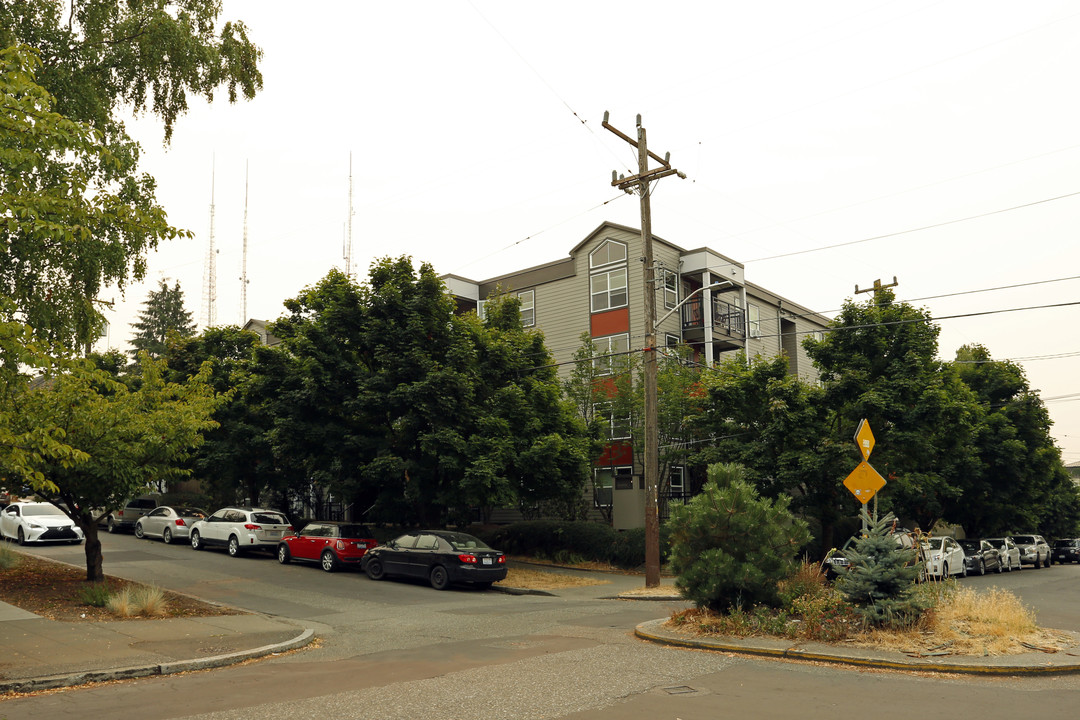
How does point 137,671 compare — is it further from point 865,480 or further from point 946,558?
point 946,558

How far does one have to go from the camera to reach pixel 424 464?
24.8 metres

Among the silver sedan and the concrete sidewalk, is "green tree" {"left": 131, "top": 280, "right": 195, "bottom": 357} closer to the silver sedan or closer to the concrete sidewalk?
the silver sedan

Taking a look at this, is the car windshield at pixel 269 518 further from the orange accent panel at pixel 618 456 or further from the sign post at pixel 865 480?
the sign post at pixel 865 480

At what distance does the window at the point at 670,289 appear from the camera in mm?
34594

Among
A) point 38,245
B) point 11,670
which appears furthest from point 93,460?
point 11,670

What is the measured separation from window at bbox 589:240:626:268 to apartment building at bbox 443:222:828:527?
42mm

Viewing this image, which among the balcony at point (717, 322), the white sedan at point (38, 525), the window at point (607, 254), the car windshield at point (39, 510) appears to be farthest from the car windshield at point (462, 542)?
the car windshield at point (39, 510)

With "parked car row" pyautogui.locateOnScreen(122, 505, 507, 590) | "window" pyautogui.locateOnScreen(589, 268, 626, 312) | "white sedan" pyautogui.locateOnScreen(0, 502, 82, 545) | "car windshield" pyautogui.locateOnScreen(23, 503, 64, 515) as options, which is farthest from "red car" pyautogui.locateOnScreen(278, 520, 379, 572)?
"window" pyautogui.locateOnScreen(589, 268, 626, 312)

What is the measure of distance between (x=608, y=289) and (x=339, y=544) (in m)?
16.0

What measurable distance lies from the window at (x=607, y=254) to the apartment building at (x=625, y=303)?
42 millimetres

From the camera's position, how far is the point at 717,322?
35.8 m

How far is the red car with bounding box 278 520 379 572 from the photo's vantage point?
80.9ft

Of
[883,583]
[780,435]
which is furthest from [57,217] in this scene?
[780,435]

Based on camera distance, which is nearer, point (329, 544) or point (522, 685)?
point (522, 685)
